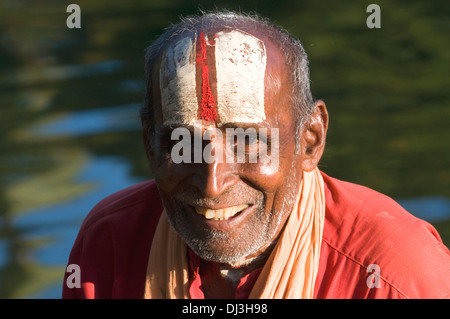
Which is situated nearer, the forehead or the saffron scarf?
the forehead

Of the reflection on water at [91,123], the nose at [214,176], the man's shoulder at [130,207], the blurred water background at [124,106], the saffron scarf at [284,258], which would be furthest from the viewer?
the reflection on water at [91,123]

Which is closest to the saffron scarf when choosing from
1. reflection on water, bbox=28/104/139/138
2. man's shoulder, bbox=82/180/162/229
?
man's shoulder, bbox=82/180/162/229

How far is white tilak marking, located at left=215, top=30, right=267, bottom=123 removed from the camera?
220 centimetres

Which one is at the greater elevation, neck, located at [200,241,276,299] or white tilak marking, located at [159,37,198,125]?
white tilak marking, located at [159,37,198,125]

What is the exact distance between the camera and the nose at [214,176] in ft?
7.08

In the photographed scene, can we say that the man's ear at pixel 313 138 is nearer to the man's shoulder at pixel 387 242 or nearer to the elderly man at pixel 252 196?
the elderly man at pixel 252 196

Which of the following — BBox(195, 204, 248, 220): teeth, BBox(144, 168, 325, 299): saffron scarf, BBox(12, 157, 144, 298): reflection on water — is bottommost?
BBox(12, 157, 144, 298): reflection on water

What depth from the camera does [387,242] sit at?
226cm

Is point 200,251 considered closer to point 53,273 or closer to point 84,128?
point 53,273

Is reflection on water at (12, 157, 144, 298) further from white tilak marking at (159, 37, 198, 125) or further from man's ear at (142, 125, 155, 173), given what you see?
white tilak marking at (159, 37, 198, 125)

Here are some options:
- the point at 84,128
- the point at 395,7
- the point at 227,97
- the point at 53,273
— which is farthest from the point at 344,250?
the point at 395,7

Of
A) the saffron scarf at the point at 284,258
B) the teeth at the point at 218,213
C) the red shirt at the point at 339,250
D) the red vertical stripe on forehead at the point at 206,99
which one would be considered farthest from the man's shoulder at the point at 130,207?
the red vertical stripe on forehead at the point at 206,99

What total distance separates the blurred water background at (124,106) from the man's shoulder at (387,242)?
212 centimetres

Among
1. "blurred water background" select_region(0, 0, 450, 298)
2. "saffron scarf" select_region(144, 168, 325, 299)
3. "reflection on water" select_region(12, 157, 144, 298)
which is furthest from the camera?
"blurred water background" select_region(0, 0, 450, 298)
